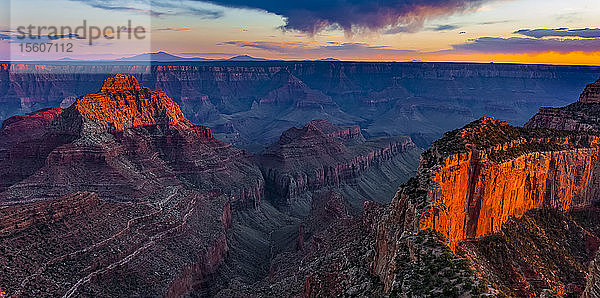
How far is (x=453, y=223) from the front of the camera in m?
31.9

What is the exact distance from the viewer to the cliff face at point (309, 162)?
122m

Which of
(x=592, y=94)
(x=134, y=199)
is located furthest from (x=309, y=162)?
(x=592, y=94)

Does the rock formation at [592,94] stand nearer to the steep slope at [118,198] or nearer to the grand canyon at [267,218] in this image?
the grand canyon at [267,218]

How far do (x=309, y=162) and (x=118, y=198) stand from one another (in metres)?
69.7

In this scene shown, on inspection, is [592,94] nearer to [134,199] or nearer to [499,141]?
[499,141]

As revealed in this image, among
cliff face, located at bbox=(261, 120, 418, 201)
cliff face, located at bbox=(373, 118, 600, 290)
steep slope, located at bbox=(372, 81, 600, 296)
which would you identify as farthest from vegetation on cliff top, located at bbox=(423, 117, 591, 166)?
cliff face, located at bbox=(261, 120, 418, 201)

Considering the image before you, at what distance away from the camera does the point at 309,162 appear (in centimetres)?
13062

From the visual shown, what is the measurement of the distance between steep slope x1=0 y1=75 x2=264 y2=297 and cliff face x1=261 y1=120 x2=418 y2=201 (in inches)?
338

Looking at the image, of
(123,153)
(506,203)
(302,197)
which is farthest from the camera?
(302,197)

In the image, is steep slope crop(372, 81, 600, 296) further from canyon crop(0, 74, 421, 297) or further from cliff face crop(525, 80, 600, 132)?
canyon crop(0, 74, 421, 297)

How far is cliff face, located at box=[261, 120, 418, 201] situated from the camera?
12181 centimetres

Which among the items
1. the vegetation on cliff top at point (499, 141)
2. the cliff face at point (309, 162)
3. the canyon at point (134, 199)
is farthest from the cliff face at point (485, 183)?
the cliff face at point (309, 162)

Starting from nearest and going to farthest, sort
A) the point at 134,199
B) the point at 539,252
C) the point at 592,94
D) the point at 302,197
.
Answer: the point at 539,252
the point at 592,94
the point at 134,199
the point at 302,197

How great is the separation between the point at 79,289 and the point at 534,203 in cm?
5072
